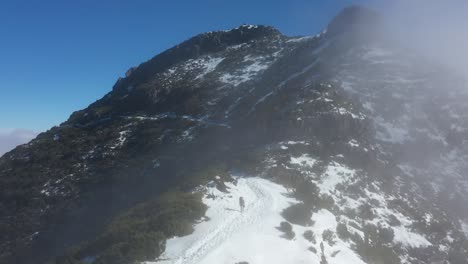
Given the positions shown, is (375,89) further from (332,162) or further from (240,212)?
(240,212)

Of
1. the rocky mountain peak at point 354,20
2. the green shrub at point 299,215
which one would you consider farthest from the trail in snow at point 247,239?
the rocky mountain peak at point 354,20

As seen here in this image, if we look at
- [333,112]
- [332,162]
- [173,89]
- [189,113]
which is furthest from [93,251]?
[173,89]

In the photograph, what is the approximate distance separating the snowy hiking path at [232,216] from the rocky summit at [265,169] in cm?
14

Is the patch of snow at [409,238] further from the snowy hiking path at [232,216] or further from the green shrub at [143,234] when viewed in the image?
the green shrub at [143,234]

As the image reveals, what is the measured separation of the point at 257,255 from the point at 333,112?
4211 cm

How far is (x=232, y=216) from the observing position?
2870 cm

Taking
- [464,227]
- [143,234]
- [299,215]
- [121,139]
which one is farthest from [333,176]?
[121,139]

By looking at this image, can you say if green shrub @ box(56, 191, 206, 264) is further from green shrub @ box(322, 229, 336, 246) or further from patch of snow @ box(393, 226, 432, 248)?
patch of snow @ box(393, 226, 432, 248)

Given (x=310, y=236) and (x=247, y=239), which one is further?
(x=310, y=236)

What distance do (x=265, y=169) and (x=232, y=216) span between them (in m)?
16.7

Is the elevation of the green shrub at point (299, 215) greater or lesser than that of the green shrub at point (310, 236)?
greater

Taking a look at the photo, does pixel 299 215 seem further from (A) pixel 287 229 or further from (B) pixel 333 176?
(B) pixel 333 176

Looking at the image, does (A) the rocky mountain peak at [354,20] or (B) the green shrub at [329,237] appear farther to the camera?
(A) the rocky mountain peak at [354,20]

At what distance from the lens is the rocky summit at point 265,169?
89.0ft
